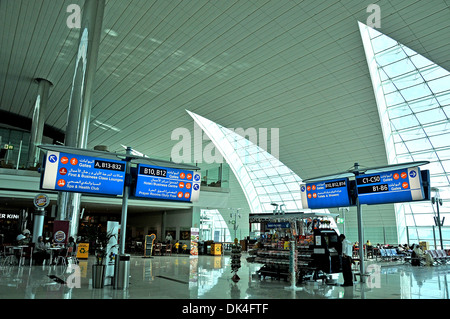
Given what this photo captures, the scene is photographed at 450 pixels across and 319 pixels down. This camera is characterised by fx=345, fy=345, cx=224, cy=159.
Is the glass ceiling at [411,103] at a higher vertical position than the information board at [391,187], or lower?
higher

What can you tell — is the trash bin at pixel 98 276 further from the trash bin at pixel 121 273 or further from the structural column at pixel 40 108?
the structural column at pixel 40 108

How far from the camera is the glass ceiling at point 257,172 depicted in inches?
1660

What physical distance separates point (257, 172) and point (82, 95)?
3177 cm

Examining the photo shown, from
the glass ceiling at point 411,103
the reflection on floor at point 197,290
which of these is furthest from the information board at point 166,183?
the glass ceiling at point 411,103

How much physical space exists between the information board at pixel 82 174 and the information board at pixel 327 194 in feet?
24.3

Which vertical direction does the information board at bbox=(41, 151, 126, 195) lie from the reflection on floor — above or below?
above

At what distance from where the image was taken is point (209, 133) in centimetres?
3912

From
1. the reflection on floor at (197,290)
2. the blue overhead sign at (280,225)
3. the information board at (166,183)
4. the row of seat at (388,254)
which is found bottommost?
the reflection on floor at (197,290)

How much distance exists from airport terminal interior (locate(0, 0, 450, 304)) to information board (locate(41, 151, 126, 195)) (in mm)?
38

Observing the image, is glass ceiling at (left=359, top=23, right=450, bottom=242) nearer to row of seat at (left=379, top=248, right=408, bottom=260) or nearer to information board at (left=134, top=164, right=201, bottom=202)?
row of seat at (left=379, top=248, right=408, bottom=260)

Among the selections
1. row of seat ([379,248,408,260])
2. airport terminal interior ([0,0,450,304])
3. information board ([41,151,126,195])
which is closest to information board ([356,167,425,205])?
airport terminal interior ([0,0,450,304])

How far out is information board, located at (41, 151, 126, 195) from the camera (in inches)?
363

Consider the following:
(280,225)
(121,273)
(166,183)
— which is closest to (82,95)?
(166,183)
